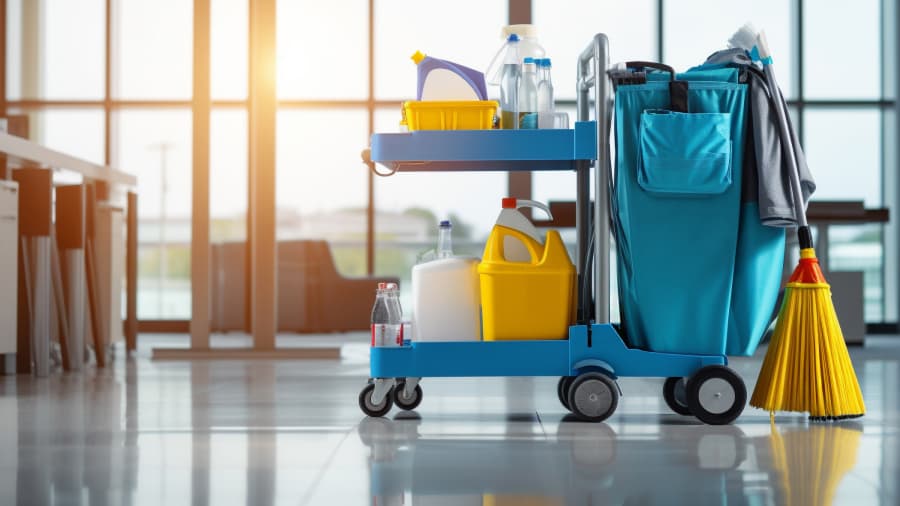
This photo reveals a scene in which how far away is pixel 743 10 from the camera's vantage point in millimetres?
8180

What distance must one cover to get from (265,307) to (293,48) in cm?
382

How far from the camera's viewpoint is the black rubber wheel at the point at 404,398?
9.16 ft

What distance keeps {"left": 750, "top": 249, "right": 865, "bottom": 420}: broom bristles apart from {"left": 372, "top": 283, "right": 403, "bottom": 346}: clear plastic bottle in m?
0.94

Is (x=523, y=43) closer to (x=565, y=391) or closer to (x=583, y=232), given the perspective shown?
(x=583, y=232)

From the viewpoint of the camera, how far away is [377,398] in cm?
266

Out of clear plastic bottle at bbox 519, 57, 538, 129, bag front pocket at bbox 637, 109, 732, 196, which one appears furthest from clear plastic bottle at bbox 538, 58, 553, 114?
bag front pocket at bbox 637, 109, 732, 196

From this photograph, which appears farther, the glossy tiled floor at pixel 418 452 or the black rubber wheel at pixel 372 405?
the black rubber wheel at pixel 372 405

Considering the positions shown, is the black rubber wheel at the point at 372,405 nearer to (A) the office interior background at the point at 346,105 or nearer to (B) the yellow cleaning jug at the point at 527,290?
(B) the yellow cleaning jug at the point at 527,290

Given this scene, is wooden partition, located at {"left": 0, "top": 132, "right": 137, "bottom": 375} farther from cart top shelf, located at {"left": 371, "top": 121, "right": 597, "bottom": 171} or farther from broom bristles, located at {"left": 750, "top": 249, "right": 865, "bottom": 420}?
broom bristles, located at {"left": 750, "top": 249, "right": 865, "bottom": 420}

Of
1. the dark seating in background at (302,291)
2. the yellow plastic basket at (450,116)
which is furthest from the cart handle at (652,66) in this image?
the dark seating in background at (302,291)

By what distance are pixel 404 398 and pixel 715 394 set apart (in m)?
0.84

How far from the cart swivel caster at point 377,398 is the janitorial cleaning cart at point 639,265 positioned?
86 mm

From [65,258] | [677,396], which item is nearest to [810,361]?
[677,396]

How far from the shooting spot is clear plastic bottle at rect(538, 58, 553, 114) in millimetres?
2639
